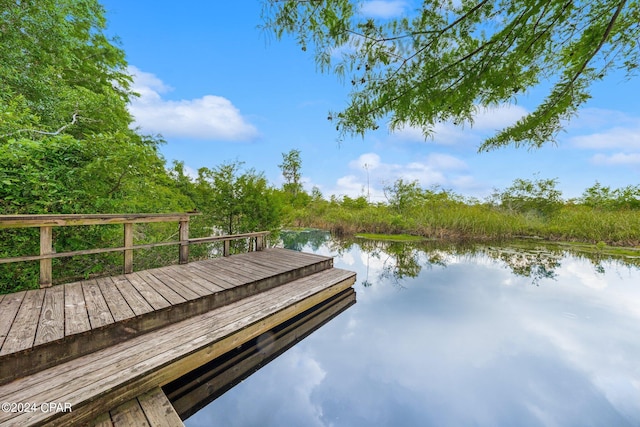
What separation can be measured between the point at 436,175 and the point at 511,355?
1461 cm

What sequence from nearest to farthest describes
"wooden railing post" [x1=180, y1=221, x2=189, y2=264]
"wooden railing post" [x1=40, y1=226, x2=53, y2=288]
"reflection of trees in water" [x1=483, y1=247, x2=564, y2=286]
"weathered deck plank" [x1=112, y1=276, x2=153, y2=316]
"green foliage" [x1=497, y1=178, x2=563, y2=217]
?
"weathered deck plank" [x1=112, y1=276, x2=153, y2=316]
"wooden railing post" [x1=40, y1=226, x2=53, y2=288]
"wooden railing post" [x1=180, y1=221, x2=189, y2=264]
"reflection of trees in water" [x1=483, y1=247, x2=564, y2=286]
"green foliage" [x1=497, y1=178, x2=563, y2=217]

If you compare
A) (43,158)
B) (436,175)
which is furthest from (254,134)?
(43,158)

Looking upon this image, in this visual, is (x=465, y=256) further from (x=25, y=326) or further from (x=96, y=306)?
(x=25, y=326)

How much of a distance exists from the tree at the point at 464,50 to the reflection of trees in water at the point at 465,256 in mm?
4610

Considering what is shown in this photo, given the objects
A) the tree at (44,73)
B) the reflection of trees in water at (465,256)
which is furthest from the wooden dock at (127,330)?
the reflection of trees in water at (465,256)

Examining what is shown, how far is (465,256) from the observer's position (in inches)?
325

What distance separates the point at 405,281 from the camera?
19.0 feet

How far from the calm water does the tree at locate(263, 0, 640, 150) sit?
8.89ft

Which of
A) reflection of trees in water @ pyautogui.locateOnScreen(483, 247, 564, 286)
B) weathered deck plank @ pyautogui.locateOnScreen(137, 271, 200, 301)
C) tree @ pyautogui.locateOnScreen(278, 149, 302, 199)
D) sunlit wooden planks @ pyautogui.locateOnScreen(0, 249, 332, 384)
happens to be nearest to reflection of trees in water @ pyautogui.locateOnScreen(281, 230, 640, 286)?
reflection of trees in water @ pyautogui.locateOnScreen(483, 247, 564, 286)

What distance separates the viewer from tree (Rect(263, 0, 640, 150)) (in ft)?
5.38

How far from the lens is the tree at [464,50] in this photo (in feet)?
5.38

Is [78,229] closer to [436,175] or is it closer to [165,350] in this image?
[165,350]

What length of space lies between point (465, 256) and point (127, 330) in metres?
9.32

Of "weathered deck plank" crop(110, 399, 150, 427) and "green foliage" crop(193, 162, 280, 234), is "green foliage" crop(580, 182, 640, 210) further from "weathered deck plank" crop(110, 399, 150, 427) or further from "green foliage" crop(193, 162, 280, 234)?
"weathered deck plank" crop(110, 399, 150, 427)
